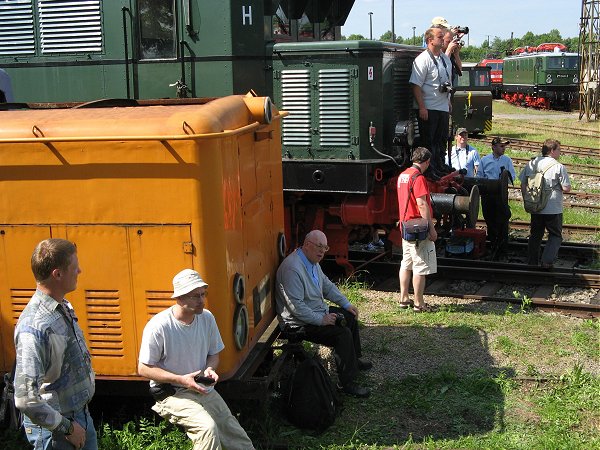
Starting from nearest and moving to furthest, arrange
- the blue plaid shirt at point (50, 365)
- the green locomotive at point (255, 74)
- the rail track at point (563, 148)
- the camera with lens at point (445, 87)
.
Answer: the blue plaid shirt at point (50, 365), the green locomotive at point (255, 74), the camera with lens at point (445, 87), the rail track at point (563, 148)

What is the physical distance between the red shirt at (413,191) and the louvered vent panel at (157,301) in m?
3.73

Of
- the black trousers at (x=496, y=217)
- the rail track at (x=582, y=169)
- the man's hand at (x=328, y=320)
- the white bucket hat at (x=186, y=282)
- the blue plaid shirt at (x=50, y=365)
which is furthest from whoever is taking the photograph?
the rail track at (x=582, y=169)

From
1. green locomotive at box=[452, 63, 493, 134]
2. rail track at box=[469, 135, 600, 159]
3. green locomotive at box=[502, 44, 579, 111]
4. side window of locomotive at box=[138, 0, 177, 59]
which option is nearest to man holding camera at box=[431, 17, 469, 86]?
side window of locomotive at box=[138, 0, 177, 59]

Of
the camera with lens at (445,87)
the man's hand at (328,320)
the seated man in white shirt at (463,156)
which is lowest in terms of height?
the man's hand at (328,320)

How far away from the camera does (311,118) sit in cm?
871

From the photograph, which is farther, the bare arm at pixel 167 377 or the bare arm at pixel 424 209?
the bare arm at pixel 424 209

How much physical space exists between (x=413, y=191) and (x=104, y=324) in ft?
12.9

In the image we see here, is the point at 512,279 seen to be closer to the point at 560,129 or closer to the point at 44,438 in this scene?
the point at 44,438

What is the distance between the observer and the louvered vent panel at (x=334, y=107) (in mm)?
8523

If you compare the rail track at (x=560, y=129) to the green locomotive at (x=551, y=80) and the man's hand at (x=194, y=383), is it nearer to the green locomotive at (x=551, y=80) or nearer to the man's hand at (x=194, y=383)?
the green locomotive at (x=551, y=80)

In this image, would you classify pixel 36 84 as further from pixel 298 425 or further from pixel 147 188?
pixel 298 425

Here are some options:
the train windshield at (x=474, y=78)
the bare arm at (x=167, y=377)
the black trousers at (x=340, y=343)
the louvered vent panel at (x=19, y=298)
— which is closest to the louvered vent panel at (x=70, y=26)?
the louvered vent panel at (x=19, y=298)

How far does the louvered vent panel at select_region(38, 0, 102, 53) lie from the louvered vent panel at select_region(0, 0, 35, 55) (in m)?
0.15

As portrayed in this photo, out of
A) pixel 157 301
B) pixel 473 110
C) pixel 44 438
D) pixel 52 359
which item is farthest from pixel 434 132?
pixel 473 110
